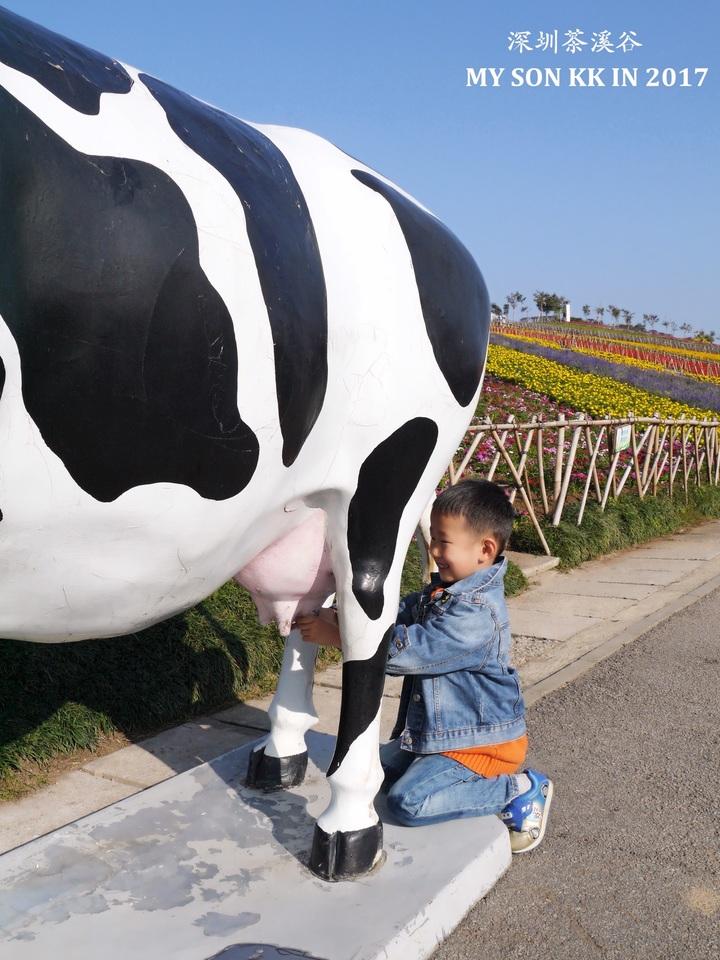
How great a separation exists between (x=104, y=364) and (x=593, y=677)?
11.9 feet

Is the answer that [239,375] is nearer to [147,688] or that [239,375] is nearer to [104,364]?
[104,364]

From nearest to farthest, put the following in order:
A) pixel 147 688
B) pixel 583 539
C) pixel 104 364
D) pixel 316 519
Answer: pixel 104 364
pixel 316 519
pixel 147 688
pixel 583 539

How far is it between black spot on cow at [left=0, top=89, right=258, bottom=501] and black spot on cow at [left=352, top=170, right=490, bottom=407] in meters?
0.67

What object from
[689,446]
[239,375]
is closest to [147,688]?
[239,375]

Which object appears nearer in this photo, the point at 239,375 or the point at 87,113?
the point at 87,113

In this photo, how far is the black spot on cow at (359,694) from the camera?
228cm

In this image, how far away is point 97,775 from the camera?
3.29m

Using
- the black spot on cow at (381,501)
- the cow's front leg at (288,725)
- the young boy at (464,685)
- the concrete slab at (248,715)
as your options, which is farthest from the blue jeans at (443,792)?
the concrete slab at (248,715)

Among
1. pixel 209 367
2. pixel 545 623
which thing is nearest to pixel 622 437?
pixel 545 623

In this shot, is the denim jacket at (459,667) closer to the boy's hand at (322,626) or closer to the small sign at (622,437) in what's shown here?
the boy's hand at (322,626)

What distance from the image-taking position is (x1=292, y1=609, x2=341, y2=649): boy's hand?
240 centimetres

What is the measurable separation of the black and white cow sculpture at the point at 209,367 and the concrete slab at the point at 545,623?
3185 millimetres

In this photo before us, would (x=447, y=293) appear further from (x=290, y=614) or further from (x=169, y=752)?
(x=169, y=752)

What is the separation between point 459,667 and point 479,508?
0.45 metres
